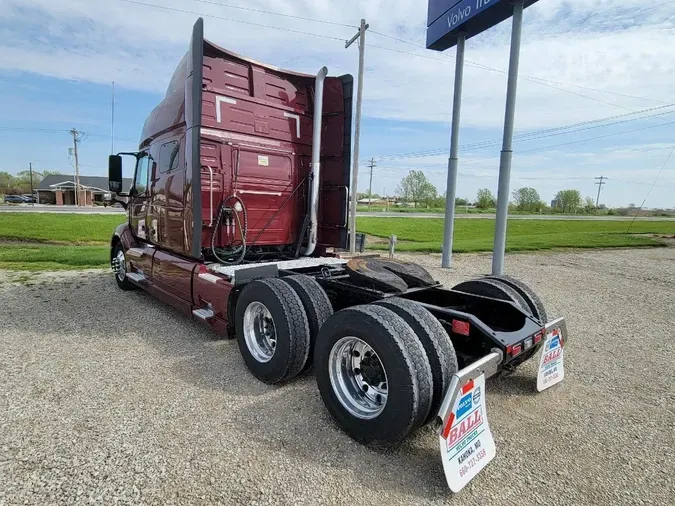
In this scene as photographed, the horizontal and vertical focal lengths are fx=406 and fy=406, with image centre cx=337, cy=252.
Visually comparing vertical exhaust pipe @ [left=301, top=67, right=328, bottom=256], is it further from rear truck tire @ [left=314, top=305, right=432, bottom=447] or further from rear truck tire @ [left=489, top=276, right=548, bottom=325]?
rear truck tire @ [left=314, top=305, right=432, bottom=447]

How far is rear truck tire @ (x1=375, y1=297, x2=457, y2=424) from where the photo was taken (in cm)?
259

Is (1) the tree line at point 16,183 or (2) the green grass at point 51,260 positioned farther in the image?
(1) the tree line at point 16,183

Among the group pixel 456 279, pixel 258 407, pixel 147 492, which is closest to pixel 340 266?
pixel 258 407

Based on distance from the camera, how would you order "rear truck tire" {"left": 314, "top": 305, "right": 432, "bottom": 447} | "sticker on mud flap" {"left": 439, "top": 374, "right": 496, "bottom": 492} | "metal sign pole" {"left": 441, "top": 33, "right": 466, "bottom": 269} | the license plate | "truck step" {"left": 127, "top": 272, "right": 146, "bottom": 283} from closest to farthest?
1. "sticker on mud flap" {"left": 439, "top": 374, "right": 496, "bottom": 492}
2. "rear truck tire" {"left": 314, "top": 305, "right": 432, "bottom": 447}
3. the license plate
4. "truck step" {"left": 127, "top": 272, "right": 146, "bottom": 283}
5. "metal sign pole" {"left": 441, "top": 33, "right": 466, "bottom": 269}

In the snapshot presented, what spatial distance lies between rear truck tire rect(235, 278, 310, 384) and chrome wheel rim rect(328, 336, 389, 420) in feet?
1.83

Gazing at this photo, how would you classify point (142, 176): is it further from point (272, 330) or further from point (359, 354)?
point (359, 354)

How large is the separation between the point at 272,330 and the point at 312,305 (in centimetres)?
56

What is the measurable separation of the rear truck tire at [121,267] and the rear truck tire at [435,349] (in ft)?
19.3

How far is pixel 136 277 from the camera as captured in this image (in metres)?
6.39

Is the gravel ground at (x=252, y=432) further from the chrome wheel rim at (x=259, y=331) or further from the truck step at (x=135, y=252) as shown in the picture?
the truck step at (x=135, y=252)

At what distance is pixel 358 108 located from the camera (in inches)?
535

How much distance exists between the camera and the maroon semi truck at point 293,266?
267 centimetres

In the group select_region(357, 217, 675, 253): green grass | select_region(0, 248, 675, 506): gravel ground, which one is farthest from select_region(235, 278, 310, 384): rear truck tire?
select_region(357, 217, 675, 253): green grass

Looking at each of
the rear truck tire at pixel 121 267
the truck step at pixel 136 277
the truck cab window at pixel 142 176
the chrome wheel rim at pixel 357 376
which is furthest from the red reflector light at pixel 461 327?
the rear truck tire at pixel 121 267
